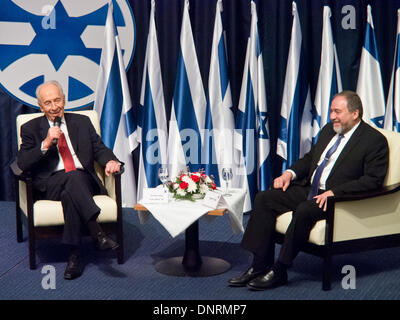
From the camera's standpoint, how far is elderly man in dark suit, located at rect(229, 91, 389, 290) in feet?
12.1

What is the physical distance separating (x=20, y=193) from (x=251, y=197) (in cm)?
204

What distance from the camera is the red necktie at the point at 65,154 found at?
4350mm

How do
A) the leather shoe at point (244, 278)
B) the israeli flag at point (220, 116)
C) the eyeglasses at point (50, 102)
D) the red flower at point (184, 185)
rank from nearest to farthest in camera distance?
the leather shoe at point (244, 278), the red flower at point (184, 185), the eyeglasses at point (50, 102), the israeli flag at point (220, 116)

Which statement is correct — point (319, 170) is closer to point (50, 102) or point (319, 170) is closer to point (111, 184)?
point (111, 184)

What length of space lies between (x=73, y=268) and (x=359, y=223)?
1.80 m

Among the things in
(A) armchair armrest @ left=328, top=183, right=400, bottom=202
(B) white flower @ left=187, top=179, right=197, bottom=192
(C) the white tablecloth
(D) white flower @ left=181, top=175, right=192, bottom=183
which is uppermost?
(D) white flower @ left=181, top=175, right=192, bottom=183

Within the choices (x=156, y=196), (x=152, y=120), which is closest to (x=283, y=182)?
(x=156, y=196)

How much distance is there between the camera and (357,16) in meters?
5.38

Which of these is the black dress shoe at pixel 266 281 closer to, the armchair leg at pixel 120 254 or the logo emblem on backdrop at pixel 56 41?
the armchair leg at pixel 120 254

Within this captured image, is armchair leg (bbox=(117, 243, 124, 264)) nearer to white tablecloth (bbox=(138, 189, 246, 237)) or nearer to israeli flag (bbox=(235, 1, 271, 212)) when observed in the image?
white tablecloth (bbox=(138, 189, 246, 237))

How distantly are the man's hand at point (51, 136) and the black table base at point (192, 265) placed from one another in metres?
1.04

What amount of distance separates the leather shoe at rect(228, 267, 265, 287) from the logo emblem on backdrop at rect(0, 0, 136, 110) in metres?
2.64

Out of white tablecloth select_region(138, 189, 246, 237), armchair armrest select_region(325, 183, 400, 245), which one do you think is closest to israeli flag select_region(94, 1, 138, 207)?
white tablecloth select_region(138, 189, 246, 237)

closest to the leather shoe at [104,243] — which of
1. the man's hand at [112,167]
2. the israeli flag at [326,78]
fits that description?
the man's hand at [112,167]
